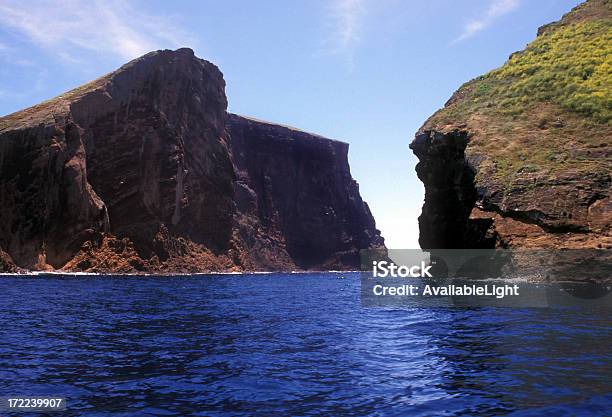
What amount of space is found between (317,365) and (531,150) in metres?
29.9

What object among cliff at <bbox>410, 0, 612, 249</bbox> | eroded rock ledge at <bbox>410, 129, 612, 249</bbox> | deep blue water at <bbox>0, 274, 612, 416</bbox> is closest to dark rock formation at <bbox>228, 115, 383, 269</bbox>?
cliff at <bbox>410, 0, 612, 249</bbox>

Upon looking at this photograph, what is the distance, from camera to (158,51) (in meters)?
112

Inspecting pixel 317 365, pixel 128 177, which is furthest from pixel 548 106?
pixel 128 177

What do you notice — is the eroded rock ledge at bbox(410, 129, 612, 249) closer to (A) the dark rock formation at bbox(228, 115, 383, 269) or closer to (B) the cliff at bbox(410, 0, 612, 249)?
(B) the cliff at bbox(410, 0, 612, 249)

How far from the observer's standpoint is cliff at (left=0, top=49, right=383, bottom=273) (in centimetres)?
8269

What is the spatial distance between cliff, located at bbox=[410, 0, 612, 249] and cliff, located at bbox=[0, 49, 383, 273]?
61.5m

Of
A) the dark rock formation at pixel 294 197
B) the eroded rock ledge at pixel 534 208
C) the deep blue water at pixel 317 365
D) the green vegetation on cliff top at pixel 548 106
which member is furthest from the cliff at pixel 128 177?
the deep blue water at pixel 317 365

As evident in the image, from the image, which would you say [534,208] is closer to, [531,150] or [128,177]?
[531,150]

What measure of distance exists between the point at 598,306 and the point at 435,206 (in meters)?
27.3

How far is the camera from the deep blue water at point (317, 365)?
8789mm

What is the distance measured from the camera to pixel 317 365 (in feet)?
39.4

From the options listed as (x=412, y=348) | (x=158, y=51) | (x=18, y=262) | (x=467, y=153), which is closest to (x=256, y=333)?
(x=412, y=348)

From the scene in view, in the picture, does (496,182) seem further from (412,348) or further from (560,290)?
(412,348)

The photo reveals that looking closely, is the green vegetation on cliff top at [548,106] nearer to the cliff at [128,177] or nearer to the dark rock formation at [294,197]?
the cliff at [128,177]
